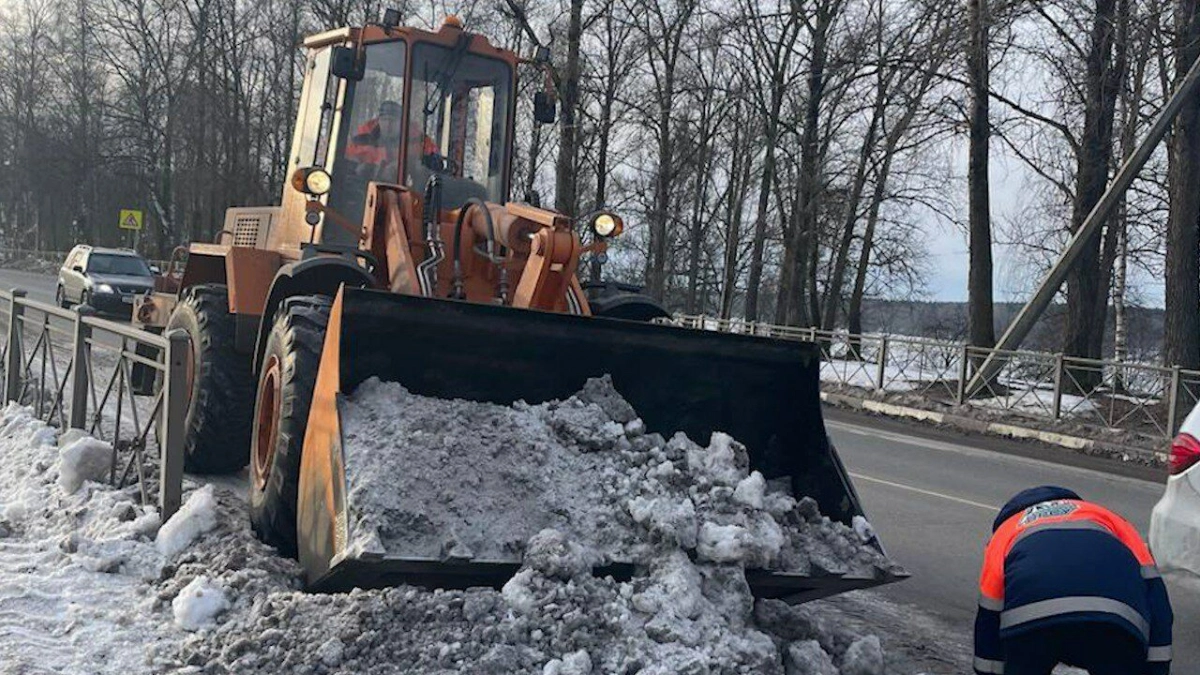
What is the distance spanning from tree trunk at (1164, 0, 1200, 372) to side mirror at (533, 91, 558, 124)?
1279cm

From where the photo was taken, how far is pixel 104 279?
2602 cm

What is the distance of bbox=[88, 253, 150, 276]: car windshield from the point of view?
26.5 m

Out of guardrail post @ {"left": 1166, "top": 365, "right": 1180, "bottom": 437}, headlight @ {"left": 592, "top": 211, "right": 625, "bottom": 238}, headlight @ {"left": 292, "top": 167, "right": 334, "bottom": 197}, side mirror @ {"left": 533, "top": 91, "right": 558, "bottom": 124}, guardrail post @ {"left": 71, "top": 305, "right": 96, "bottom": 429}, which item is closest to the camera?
headlight @ {"left": 292, "top": 167, "right": 334, "bottom": 197}

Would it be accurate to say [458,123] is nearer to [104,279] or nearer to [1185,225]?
[1185,225]

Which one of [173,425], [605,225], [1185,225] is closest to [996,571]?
[605,225]

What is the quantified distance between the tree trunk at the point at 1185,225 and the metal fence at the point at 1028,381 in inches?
60.7

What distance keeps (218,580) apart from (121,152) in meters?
52.7

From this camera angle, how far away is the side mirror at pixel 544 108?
875cm

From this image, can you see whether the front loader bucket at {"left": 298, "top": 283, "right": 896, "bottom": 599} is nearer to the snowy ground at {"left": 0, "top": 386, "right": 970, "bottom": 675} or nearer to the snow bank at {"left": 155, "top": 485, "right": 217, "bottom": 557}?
the snowy ground at {"left": 0, "top": 386, "right": 970, "bottom": 675}

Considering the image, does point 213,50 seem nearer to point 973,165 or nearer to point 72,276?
point 72,276

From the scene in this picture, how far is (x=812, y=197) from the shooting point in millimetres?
30359

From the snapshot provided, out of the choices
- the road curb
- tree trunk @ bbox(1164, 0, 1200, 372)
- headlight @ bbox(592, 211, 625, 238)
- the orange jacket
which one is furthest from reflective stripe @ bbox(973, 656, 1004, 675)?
tree trunk @ bbox(1164, 0, 1200, 372)

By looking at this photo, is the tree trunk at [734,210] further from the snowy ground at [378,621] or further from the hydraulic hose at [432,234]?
the snowy ground at [378,621]

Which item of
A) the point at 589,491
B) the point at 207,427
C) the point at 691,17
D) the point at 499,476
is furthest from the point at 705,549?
the point at 691,17
